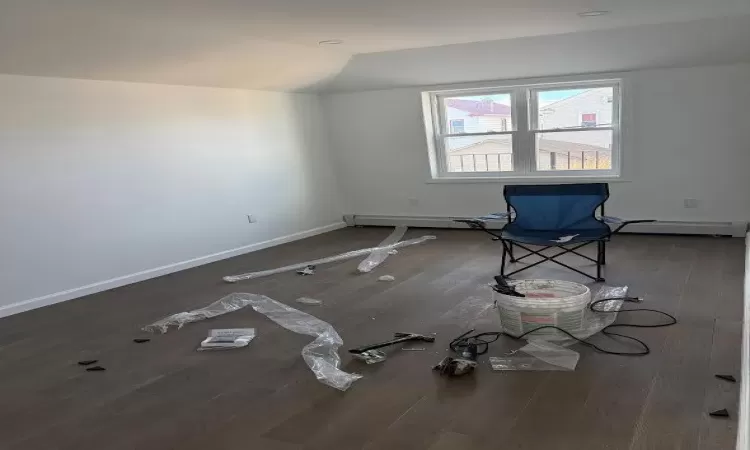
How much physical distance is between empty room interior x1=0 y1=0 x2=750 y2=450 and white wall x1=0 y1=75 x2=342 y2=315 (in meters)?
0.02

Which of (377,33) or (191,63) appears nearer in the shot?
(377,33)

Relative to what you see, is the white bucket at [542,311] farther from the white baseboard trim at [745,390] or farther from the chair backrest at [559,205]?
the chair backrest at [559,205]

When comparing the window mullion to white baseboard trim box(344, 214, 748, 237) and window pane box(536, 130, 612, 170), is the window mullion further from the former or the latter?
white baseboard trim box(344, 214, 748, 237)

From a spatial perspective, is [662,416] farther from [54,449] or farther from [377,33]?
[377,33]

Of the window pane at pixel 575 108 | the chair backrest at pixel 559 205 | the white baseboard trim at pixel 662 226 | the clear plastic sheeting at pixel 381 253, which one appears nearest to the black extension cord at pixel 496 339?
the chair backrest at pixel 559 205

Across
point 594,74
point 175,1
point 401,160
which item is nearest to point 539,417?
point 175,1

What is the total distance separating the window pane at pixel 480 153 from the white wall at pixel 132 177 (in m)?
1.88

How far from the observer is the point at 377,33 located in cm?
509

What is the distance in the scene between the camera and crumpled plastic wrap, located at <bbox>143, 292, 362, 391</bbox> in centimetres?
318

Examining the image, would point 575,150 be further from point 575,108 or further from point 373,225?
point 373,225

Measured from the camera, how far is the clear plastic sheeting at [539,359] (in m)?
3.09

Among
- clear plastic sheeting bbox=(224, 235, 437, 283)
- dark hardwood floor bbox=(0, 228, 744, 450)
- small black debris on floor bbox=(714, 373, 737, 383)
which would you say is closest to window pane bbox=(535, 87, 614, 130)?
clear plastic sheeting bbox=(224, 235, 437, 283)

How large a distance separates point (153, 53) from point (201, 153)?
1.47 metres

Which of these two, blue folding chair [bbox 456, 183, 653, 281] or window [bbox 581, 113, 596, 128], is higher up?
window [bbox 581, 113, 596, 128]
